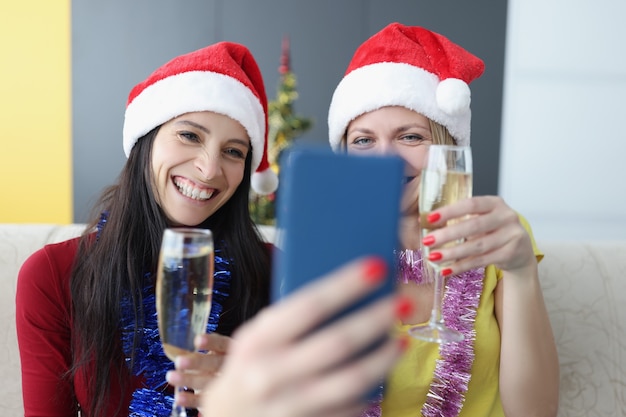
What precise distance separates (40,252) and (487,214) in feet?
3.35

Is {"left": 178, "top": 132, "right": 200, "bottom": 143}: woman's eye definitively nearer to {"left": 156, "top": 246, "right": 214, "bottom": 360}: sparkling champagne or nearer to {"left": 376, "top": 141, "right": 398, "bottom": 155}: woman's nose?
{"left": 376, "top": 141, "right": 398, "bottom": 155}: woman's nose

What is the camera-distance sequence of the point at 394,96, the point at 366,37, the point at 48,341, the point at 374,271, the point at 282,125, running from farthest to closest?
the point at 366,37, the point at 282,125, the point at 394,96, the point at 48,341, the point at 374,271

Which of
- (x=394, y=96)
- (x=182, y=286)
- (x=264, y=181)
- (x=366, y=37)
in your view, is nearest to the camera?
(x=182, y=286)

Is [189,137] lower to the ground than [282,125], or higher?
lower

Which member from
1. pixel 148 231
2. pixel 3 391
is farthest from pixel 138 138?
pixel 3 391

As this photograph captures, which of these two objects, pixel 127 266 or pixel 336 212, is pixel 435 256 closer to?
pixel 336 212

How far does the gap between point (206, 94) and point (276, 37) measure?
116 inches

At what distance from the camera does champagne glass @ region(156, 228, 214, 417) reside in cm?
88

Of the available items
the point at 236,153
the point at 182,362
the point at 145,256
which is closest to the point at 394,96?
the point at 236,153

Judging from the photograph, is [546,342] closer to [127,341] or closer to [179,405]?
[179,405]

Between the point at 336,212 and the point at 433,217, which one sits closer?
the point at 336,212

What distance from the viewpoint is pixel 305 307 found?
20.3 inches

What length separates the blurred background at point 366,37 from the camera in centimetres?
421

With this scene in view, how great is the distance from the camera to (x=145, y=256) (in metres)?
1.52
